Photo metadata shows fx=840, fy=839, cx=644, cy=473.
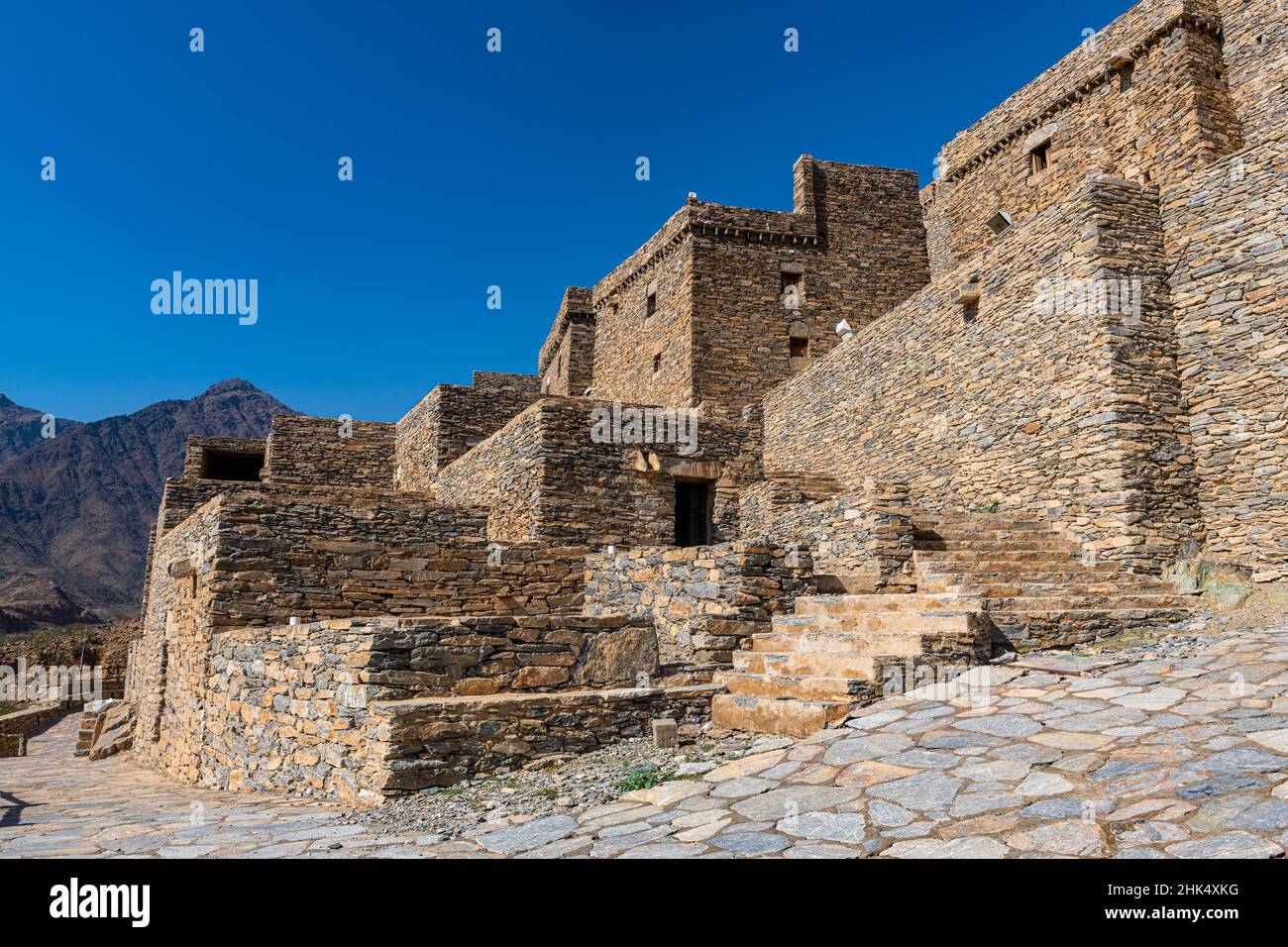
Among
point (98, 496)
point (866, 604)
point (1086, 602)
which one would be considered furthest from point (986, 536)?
point (98, 496)

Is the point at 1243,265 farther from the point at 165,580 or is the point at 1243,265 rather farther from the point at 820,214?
the point at 165,580

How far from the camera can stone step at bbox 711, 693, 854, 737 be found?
6402 millimetres

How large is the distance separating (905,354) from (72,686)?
87.1ft

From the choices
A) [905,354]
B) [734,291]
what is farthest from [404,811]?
[734,291]

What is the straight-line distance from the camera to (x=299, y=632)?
7391 millimetres

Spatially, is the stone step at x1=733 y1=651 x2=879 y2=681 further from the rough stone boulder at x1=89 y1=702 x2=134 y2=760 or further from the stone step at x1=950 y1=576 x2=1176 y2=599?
the rough stone boulder at x1=89 y1=702 x2=134 y2=760

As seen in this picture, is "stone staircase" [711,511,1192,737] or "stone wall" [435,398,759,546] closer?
"stone staircase" [711,511,1192,737]

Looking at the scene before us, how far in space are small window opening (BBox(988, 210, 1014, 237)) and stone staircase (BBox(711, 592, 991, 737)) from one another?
569 inches

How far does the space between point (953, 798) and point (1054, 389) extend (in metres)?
9.53

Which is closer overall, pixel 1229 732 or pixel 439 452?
pixel 1229 732

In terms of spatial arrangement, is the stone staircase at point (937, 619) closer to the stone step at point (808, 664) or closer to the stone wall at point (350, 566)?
the stone step at point (808, 664)

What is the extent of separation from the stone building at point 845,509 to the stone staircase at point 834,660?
3cm

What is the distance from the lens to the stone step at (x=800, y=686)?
6656mm

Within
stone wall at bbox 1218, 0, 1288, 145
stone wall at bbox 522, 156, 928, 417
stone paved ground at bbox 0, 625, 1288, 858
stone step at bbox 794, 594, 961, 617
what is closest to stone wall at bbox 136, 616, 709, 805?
stone paved ground at bbox 0, 625, 1288, 858
